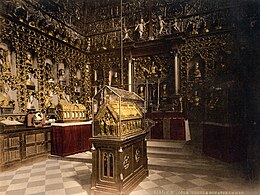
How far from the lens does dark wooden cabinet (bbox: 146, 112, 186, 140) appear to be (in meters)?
6.79

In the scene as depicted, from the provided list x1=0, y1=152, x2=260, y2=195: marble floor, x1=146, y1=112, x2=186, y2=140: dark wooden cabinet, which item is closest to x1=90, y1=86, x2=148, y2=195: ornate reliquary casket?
x1=0, y1=152, x2=260, y2=195: marble floor

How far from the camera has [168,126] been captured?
6980 mm

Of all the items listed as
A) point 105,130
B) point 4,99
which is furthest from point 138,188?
point 4,99

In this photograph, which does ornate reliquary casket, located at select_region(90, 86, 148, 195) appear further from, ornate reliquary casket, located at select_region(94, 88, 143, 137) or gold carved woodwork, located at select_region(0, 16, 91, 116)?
gold carved woodwork, located at select_region(0, 16, 91, 116)

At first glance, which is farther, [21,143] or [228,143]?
[21,143]

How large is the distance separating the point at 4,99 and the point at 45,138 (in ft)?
5.82

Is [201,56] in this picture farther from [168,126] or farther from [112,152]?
[112,152]

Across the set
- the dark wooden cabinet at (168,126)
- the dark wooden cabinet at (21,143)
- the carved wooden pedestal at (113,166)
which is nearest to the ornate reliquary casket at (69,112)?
the dark wooden cabinet at (21,143)

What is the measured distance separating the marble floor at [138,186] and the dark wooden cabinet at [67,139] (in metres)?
1.19

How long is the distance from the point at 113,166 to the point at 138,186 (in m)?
0.93

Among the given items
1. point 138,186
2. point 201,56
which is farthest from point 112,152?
point 201,56

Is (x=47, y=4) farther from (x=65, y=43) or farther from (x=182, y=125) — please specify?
(x=182, y=125)

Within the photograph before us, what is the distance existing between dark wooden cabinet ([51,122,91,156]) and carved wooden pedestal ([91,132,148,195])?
311 cm

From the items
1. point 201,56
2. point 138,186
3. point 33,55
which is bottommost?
point 138,186
